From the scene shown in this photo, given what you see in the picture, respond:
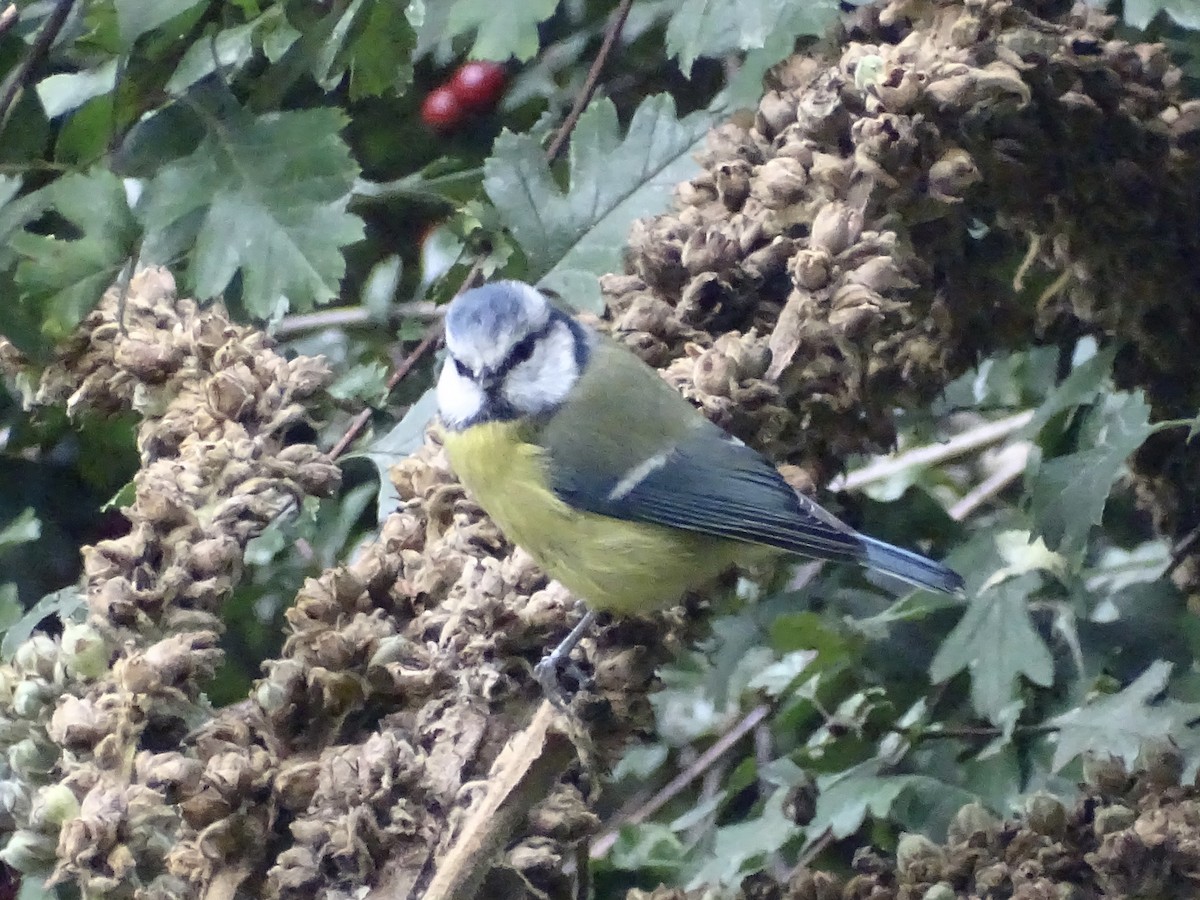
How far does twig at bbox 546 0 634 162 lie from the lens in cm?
112

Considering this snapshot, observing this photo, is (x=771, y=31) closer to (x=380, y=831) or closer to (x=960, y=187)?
(x=960, y=187)

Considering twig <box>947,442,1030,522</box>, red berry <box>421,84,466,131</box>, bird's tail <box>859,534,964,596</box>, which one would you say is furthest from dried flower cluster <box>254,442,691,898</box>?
red berry <box>421,84,466,131</box>

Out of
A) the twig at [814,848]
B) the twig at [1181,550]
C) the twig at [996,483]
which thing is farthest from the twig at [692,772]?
the twig at [1181,550]

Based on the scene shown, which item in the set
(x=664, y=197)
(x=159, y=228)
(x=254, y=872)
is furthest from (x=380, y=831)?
(x=664, y=197)

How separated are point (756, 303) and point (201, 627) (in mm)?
470

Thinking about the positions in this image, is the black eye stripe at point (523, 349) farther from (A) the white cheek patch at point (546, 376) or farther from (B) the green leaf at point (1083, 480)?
(B) the green leaf at point (1083, 480)

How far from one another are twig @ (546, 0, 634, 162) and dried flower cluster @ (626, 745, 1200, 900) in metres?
0.67

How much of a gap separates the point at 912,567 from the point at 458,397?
17.1 inches

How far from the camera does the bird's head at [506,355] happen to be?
40.5 inches

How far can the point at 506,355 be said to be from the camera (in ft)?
3.51

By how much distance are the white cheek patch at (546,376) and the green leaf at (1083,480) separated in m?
0.44

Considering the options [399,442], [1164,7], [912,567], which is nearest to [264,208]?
[399,442]

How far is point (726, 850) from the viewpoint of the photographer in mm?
952

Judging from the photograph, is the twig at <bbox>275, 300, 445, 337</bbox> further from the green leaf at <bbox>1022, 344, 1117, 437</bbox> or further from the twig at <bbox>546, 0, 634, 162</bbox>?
the green leaf at <bbox>1022, 344, 1117, 437</bbox>
